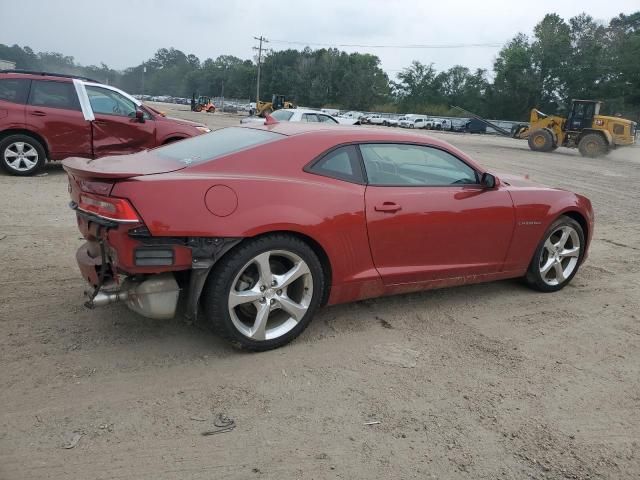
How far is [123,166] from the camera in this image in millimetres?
3346

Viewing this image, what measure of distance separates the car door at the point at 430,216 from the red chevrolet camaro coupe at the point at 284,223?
0.01 m

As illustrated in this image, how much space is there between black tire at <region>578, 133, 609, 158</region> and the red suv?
2064 cm

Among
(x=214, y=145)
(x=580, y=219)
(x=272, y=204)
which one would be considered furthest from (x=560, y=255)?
(x=214, y=145)

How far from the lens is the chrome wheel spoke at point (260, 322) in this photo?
11.0 feet

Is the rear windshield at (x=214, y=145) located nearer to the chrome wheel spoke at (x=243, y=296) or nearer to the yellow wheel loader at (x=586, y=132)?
the chrome wheel spoke at (x=243, y=296)

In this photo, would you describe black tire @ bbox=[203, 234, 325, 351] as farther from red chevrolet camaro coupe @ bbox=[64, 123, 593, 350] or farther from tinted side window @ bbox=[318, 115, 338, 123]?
tinted side window @ bbox=[318, 115, 338, 123]

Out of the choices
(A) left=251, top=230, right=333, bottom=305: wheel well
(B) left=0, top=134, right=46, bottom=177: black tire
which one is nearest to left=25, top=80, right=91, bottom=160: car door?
(B) left=0, top=134, right=46, bottom=177: black tire

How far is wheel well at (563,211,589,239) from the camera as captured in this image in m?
4.91

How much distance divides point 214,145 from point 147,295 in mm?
1237

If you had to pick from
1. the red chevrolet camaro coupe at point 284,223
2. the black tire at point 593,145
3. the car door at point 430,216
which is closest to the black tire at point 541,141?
the black tire at point 593,145

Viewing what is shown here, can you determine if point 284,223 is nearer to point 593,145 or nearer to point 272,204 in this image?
point 272,204

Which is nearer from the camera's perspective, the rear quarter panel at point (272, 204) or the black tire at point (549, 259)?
the rear quarter panel at point (272, 204)

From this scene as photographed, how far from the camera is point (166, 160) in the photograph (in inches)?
141

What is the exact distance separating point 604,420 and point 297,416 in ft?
5.47
